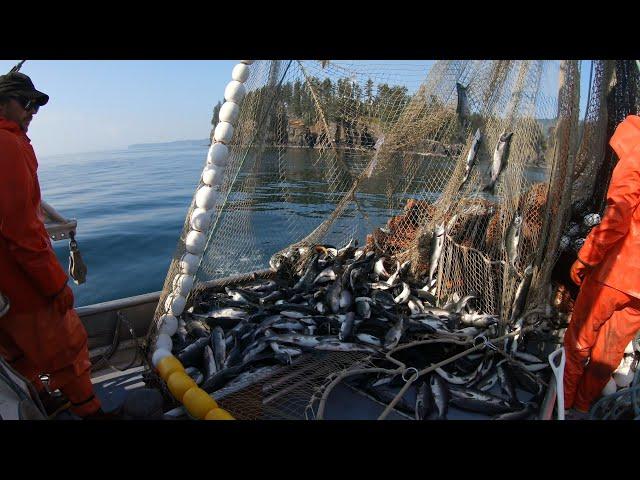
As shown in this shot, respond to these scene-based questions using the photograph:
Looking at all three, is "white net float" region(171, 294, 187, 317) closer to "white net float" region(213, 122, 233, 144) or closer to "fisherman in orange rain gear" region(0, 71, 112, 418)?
"fisherman in orange rain gear" region(0, 71, 112, 418)

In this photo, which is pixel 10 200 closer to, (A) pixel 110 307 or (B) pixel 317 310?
(A) pixel 110 307

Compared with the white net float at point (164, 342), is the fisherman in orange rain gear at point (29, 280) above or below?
above

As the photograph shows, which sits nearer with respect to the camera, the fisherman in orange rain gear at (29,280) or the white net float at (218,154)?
the fisherman in orange rain gear at (29,280)

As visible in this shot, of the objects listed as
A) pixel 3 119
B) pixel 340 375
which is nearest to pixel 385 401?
pixel 340 375

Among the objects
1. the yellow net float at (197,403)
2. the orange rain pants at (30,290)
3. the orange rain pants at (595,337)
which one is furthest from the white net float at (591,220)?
the orange rain pants at (30,290)

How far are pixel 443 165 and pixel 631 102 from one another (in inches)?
85.7


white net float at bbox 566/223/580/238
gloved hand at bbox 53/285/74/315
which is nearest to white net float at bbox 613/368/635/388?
white net float at bbox 566/223/580/238

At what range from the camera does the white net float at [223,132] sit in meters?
3.61

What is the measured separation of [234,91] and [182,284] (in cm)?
181

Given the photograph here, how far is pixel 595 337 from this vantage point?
10.9 ft

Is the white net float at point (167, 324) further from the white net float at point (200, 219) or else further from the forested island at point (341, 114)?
→ the forested island at point (341, 114)

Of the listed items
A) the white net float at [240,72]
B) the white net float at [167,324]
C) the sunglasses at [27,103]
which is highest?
the white net float at [240,72]

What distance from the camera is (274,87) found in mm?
4152

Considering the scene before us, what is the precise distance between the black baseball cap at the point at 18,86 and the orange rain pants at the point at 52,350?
4.67ft
